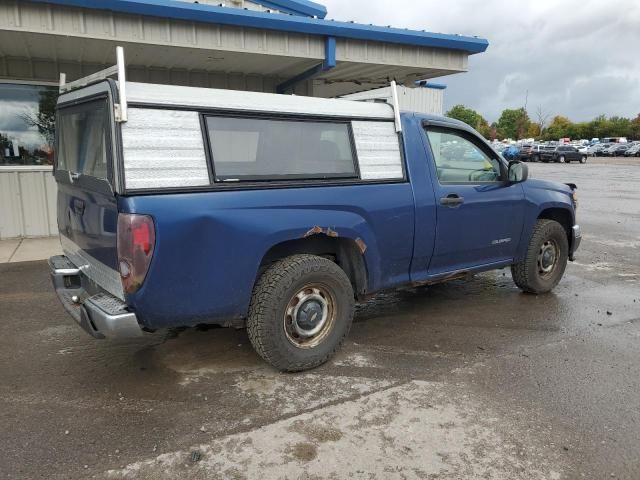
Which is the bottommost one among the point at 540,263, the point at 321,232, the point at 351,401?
the point at 351,401

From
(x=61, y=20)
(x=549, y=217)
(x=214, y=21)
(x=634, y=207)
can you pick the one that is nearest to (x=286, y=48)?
(x=214, y=21)

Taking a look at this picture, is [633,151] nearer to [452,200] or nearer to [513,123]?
[513,123]

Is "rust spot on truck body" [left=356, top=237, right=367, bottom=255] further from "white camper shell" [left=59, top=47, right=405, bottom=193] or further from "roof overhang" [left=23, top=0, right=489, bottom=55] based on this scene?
"roof overhang" [left=23, top=0, right=489, bottom=55]

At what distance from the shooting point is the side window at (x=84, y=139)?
11.3 ft

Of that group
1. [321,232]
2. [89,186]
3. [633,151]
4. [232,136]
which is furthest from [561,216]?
[633,151]

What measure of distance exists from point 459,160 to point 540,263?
1.74m

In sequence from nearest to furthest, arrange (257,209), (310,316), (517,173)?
(257,209)
(310,316)
(517,173)

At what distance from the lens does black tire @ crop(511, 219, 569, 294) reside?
220 inches

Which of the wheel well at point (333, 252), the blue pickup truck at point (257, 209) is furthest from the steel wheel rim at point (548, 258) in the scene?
the wheel well at point (333, 252)

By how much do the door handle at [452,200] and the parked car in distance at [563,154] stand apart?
4625 cm

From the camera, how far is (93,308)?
3346 mm

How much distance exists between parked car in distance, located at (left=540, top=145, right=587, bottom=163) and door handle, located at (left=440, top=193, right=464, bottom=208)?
46.3 metres

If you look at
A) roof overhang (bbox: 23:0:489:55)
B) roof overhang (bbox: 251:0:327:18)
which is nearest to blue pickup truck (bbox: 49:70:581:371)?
roof overhang (bbox: 23:0:489:55)

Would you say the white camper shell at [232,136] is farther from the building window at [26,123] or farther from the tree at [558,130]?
the tree at [558,130]
